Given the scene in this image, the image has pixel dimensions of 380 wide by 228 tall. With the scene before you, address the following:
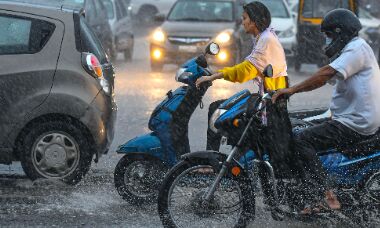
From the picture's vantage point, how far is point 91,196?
7.93 m

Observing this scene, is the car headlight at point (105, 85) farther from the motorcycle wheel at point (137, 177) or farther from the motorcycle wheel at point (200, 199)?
the motorcycle wheel at point (200, 199)

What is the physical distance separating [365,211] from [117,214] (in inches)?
74.8

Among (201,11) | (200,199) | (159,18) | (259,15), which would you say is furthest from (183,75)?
(201,11)

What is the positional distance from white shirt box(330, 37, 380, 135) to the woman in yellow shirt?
412 millimetres

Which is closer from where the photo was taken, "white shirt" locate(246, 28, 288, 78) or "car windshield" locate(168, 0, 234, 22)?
"white shirt" locate(246, 28, 288, 78)

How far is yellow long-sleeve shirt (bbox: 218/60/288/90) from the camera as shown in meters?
6.74

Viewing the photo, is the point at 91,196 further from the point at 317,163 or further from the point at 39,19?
the point at 317,163

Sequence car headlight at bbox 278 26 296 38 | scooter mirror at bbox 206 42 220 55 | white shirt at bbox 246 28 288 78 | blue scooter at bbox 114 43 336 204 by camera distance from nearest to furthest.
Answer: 1. scooter mirror at bbox 206 42 220 55
2. white shirt at bbox 246 28 288 78
3. blue scooter at bbox 114 43 336 204
4. car headlight at bbox 278 26 296 38

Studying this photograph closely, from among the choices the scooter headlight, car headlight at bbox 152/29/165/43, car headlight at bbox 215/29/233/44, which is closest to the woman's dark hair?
the scooter headlight

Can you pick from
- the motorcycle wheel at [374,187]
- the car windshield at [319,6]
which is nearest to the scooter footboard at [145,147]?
the motorcycle wheel at [374,187]

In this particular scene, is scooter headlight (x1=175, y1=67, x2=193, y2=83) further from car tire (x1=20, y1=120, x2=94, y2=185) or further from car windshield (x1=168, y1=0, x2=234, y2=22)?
car windshield (x1=168, y1=0, x2=234, y2=22)

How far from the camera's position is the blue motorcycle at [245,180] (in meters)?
6.26

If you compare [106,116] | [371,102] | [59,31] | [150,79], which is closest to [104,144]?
[106,116]

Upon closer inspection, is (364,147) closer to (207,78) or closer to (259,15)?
(207,78)
